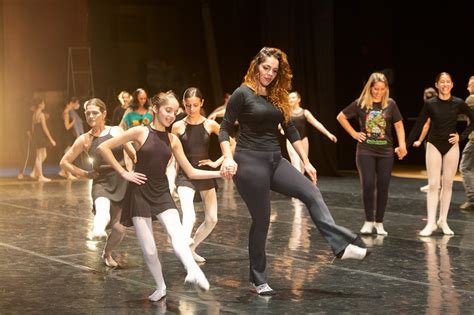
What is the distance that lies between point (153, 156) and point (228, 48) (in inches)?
571

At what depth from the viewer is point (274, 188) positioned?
629 cm

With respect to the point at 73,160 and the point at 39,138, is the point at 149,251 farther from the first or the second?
the point at 39,138

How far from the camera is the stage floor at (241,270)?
6.09 meters

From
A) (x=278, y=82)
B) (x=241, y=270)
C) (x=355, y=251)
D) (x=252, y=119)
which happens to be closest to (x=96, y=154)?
(x=241, y=270)

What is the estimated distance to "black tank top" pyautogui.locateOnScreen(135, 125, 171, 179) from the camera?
623 cm

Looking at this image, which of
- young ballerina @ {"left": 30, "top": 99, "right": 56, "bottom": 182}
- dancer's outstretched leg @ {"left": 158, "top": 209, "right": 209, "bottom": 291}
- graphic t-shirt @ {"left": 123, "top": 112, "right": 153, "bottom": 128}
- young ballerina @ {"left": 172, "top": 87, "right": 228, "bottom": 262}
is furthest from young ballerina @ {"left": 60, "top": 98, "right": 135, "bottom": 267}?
young ballerina @ {"left": 30, "top": 99, "right": 56, "bottom": 182}

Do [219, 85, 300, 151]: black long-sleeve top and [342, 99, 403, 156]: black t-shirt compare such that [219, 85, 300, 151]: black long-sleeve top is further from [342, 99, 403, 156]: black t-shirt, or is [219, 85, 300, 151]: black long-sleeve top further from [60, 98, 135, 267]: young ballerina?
[342, 99, 403, 156]: black t-shirt

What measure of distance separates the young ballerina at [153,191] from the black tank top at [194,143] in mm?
1423

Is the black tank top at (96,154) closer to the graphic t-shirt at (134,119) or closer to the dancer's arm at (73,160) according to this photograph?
the dancer's arm at (73,160)

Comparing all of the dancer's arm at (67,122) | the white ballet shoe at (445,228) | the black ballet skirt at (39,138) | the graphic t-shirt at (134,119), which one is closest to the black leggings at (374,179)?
Answer: the white ballet shoe at (445,228)

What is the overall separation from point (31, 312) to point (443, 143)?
5070mm

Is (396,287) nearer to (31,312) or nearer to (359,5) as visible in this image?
(31,312)

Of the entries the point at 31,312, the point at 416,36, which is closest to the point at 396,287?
the point at 31,312

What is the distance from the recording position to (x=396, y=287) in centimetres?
675
